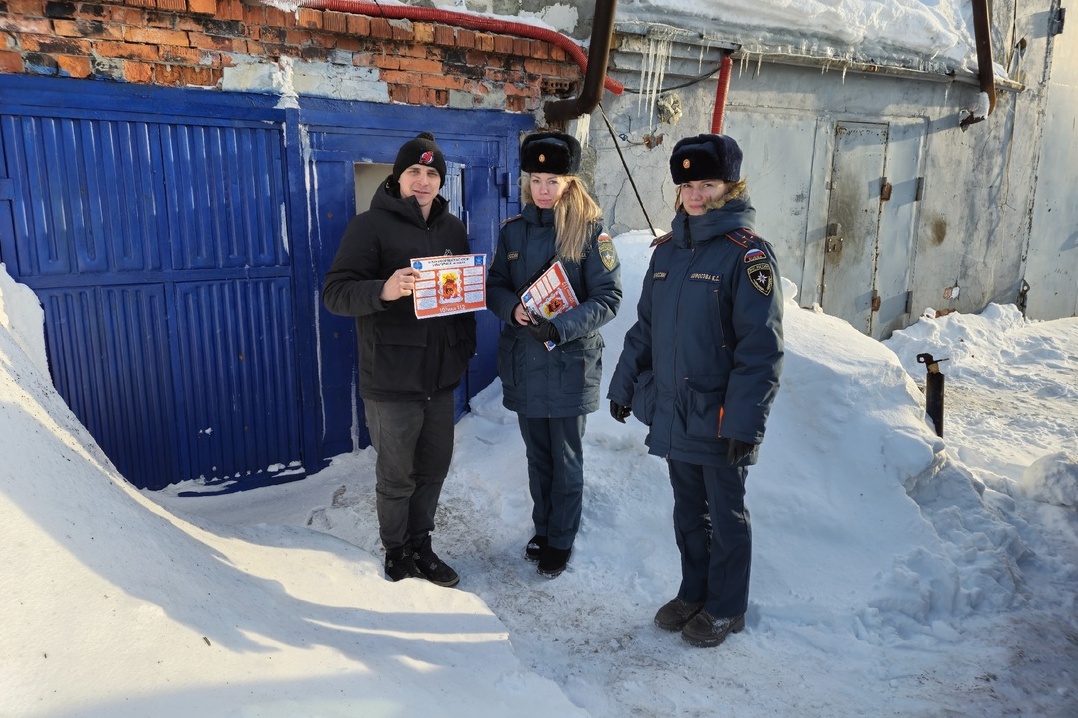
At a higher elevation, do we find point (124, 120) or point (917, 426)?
point (124, 120)

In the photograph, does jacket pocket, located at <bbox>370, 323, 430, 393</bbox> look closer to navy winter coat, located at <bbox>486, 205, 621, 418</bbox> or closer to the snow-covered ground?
navy winter coat, located at <bbox>486, 205, 621, 418</bbox>

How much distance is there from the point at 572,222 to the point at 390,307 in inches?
35.9

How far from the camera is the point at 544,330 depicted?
3309 millimetres

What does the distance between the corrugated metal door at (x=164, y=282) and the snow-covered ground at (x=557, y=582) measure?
0.24 metres

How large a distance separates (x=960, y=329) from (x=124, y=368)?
8225mm

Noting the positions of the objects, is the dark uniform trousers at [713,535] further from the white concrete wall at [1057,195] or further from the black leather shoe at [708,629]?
the white concrete wall at [1057,195]

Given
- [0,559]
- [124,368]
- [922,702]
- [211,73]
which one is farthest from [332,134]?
[922,702]

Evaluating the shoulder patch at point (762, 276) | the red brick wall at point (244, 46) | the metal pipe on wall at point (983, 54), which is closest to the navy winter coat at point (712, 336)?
the shoulder patch at point (762, 276)

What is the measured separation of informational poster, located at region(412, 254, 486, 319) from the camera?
3.16 meters

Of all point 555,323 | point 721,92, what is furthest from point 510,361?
point 721,92

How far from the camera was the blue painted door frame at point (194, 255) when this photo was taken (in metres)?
3.70

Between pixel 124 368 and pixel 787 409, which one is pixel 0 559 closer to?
pixel 124 368

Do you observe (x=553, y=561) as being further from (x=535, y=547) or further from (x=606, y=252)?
(x=606, y=252)

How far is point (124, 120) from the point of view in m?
3.79
